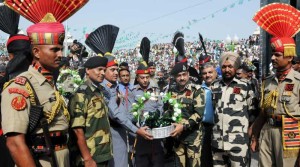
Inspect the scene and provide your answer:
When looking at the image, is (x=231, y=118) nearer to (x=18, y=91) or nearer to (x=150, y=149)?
(x=150, y=149)

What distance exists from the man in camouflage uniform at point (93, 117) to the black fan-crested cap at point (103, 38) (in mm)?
1272

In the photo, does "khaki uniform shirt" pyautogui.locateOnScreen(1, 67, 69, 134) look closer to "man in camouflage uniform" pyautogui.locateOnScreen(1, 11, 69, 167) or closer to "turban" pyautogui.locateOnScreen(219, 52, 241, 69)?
"man in camouflage uniform" pyautogui.locateOnScreen(1, 11, 69, 167)

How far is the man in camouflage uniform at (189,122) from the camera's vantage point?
5936 millimetres

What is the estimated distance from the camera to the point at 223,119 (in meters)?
5.53

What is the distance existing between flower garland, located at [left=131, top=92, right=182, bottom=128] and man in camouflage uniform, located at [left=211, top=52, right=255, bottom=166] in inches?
24.2

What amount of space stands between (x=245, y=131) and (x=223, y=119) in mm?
357

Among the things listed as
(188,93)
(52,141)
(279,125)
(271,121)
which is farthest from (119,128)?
(52,141)

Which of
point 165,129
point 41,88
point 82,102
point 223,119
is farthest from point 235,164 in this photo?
point 41,88

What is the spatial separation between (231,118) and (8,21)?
129 inches

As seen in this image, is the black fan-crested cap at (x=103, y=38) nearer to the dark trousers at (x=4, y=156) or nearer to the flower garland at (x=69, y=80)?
the flower garland at (x=69, y=80)

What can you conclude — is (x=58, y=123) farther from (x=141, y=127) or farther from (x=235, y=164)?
(x=235, y=164)

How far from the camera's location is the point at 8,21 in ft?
14.1

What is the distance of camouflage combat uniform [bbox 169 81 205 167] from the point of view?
19.5ft

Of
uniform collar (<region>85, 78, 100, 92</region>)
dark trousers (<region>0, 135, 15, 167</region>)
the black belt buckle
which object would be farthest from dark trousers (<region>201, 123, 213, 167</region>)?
dark trousers (<region>0, 135, 15, 167</region>)
